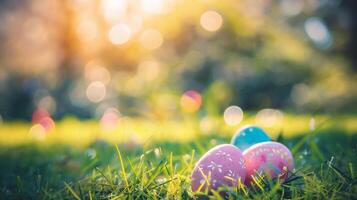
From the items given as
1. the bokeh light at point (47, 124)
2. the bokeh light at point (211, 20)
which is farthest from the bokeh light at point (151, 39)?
the bokeh light at point (47, 124)

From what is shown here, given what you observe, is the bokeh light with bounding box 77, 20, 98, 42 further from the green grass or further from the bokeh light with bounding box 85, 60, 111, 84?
the green grass

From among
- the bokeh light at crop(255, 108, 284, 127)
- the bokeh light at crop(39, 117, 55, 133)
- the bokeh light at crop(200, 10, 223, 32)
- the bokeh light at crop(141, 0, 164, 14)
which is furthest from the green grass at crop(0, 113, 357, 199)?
the bokeh light at crop(141, 0, 164, 14)

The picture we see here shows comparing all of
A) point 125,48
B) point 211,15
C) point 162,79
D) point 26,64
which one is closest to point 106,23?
point 125,48

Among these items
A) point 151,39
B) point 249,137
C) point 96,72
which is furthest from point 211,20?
point 249,137

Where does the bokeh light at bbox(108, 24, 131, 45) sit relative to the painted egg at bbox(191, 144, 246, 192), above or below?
above

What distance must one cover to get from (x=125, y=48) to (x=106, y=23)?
5.47 ft

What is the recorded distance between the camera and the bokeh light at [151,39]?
11.2m

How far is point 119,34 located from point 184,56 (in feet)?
14.5

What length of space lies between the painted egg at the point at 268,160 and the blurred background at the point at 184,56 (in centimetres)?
238

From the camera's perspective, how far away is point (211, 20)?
29.9 ft

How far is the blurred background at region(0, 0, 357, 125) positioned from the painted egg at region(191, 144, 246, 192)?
249 cm

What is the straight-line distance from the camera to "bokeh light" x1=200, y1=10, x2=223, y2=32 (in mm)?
8906

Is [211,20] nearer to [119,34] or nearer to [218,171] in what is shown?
[119,34]

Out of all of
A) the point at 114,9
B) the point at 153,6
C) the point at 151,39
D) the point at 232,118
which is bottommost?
the point at 232,118
